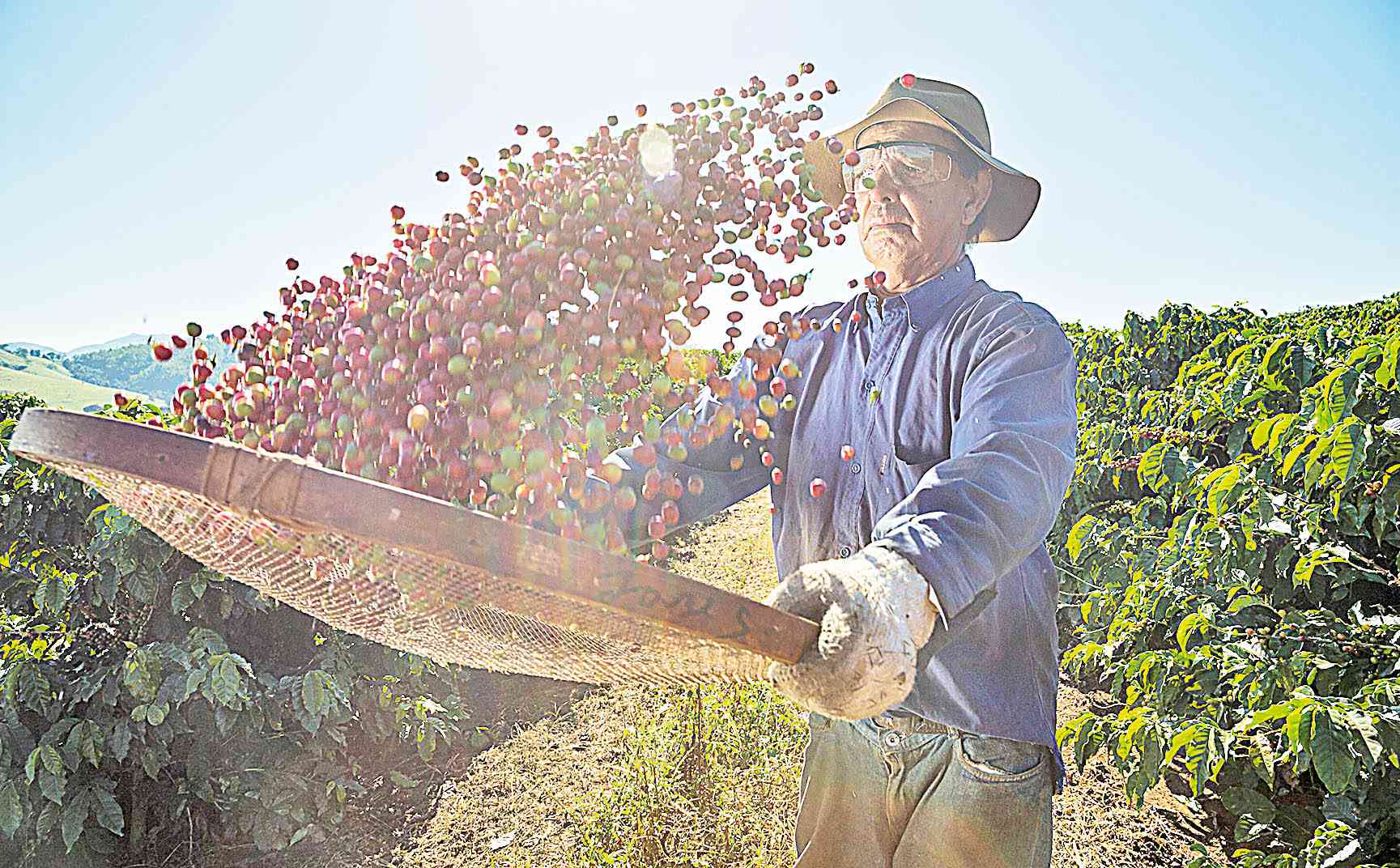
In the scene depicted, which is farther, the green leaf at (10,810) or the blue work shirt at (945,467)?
the green leaf at (10,810)

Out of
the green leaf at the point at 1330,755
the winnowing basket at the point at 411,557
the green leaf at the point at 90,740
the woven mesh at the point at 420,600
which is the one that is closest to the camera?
the winnowing basket at the point at 411,557

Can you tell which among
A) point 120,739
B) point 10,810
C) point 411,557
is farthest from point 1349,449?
point 10,810

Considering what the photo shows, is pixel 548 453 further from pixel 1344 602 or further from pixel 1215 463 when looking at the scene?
pixel 1215 463

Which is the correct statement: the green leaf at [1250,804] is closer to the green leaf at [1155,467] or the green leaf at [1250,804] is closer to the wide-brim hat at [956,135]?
the green leaf at [1155,467]

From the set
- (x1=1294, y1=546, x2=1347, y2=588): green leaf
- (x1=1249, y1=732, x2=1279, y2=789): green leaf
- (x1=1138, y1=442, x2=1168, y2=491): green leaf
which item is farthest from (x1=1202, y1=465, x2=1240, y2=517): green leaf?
(x1=1138, y1=442, x2=1168, y2=491): green leaf

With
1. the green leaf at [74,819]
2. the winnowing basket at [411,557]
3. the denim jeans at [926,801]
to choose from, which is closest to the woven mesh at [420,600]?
the winnowing basket at [411,557]

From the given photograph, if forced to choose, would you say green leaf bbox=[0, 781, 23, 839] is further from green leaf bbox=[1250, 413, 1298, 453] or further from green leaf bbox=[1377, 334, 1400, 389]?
green leaf bbox=[1377, 334, 1400, 389]

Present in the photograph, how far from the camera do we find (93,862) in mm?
3590

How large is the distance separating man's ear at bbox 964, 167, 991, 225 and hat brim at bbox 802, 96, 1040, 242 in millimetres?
22

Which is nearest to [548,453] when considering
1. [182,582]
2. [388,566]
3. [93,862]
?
[388,566]

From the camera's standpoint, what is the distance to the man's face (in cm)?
189

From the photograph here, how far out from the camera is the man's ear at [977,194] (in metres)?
1.98

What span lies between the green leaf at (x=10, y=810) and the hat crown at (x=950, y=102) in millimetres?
3869

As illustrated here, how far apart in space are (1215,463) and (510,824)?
461 cm
